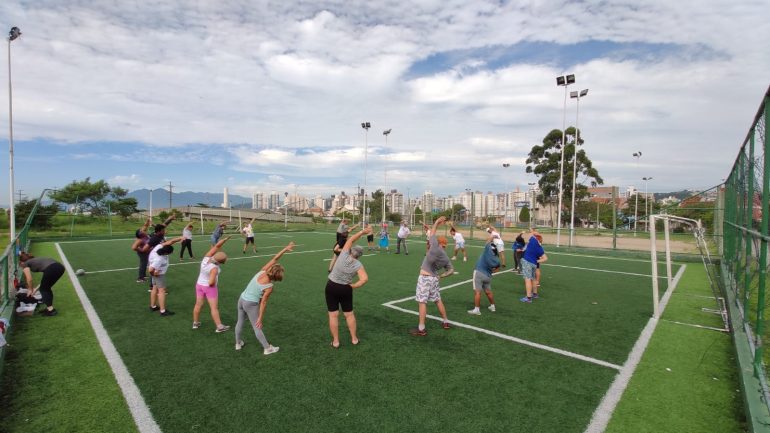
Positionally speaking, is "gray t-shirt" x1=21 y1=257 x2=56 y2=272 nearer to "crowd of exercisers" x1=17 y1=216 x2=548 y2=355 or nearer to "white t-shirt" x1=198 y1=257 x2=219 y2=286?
"crowd of exercisers" x1=17 y1=216 x2=548 y2=355

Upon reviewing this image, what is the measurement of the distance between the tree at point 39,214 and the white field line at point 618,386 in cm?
3512

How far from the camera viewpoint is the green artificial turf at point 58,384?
4.09m

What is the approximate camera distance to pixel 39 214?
27.1m

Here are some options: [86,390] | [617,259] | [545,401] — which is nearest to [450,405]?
[545,401]

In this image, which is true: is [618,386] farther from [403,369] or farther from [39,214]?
[39,214]

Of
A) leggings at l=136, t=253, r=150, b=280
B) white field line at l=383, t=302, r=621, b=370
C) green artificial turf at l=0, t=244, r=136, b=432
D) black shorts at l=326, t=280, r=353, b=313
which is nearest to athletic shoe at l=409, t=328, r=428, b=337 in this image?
white field line at l=383, t=302, r=621, b=370

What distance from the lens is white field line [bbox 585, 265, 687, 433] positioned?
4176 mm

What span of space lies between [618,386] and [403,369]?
2893mm

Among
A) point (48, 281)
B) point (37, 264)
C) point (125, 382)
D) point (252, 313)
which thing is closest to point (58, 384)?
point (125, 382)

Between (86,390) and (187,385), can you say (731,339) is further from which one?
(86,390)

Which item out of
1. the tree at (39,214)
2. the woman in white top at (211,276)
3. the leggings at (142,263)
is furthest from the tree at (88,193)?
the woman in white top at (211,276)

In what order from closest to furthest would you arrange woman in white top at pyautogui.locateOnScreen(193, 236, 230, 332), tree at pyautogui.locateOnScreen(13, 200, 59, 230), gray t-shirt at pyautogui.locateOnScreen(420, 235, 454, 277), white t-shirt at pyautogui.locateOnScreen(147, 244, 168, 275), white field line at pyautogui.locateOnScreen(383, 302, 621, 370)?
white field line at pyautogui.locateOnScreen(383, 302, 621, 370) → woman in white top at pyautogui.locateOnScreen(193, 236, 230, 332) → gray t-shirt at pyautogui.locateOnScreen(420, 235, 454, 277) → white t-shirt at pyautogui.locateOnScreen(147, 244, 168, 275) → tree at pyautogui.locateOnScreen(13, 200, 59, 230)

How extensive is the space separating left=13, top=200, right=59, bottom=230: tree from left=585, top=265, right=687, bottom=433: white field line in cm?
3512

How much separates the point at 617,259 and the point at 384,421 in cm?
1872
